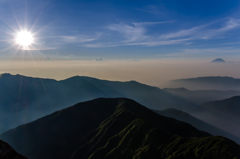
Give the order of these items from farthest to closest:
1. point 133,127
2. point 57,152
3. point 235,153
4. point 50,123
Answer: point 50,123 < point 57,152 < point 133,127 < point 235,153

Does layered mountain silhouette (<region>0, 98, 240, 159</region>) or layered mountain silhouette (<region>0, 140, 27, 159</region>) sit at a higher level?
layered mountain silhouette (<region>0, 140, 27, 159</region>)

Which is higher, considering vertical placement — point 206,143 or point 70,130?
point 206,143

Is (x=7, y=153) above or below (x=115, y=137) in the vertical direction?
above

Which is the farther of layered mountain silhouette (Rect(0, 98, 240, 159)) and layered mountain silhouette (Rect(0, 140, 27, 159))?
layered mountain silhouette (Rect(0, 98, 240, 159))

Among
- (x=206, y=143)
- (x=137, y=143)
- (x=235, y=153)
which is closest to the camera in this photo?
(x=235, y=153)

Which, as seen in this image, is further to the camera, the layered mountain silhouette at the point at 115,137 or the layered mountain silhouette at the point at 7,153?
the layered mountain silhouette at the point at 115,137

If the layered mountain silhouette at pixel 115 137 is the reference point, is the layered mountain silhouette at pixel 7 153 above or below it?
above

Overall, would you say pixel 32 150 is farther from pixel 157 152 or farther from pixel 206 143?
pixel 206 143

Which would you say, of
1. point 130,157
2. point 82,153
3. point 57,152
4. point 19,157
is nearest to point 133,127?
point 130,157
